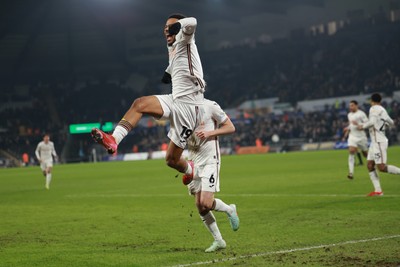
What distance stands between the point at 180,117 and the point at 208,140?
78 centimetres

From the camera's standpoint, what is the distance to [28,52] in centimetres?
7669

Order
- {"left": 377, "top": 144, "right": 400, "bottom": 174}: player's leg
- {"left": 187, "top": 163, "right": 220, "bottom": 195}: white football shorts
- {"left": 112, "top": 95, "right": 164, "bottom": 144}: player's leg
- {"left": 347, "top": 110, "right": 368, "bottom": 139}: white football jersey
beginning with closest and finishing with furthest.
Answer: {"left": 112, "top": 95, "right": 164, "bottom": 144}: player's leg < {"left": 187, "top": 163, "right": 220, "bottom": 195}: white football shorts < {"left": 377, "top": 144, "right": 400, "bottom": 174}: player's leg < {"left": 347, "top": 110, "right": 368, "bottom": 139}: white football jersey

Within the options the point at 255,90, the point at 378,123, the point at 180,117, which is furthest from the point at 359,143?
the point at 255,90

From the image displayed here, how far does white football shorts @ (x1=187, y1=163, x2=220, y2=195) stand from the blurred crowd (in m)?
A: 45.3

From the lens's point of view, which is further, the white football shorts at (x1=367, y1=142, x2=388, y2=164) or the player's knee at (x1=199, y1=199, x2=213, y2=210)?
the white football shorts at (x1=367, y1=142, x2=388, y2=164)

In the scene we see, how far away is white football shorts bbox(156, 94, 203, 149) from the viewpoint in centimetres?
882

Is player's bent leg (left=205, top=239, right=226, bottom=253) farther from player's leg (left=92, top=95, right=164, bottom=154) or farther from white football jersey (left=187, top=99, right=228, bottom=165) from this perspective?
player's leg (left=92, top=95, right=164, bottom=154)

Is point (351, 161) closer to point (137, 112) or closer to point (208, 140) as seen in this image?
point (208, 140)

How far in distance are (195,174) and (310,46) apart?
A: 62251mm

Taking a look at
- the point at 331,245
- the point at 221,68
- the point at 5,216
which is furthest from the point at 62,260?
the point at 221,68

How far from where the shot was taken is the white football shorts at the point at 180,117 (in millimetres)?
8820

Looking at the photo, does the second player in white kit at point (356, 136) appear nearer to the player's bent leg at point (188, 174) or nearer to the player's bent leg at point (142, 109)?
the player's bent leg at point (188, 174)

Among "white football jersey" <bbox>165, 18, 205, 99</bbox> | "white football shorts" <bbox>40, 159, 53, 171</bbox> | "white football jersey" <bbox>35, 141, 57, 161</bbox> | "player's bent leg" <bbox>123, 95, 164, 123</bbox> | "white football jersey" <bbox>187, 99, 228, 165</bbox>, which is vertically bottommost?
"white football shorts" <bbox>40, 159, 53, 171</bbox>

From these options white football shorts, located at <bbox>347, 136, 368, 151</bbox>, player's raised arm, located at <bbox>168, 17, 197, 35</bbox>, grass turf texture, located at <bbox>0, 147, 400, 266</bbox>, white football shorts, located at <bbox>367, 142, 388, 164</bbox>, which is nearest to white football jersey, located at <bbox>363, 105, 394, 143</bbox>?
white football shorts, located at <bbox>367, 142, 388, 164</bbox>
